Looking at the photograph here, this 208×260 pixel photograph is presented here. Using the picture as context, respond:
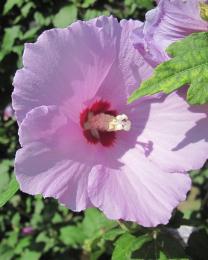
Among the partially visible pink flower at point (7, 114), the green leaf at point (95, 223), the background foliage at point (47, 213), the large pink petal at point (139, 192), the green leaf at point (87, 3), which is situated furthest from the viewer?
the partially visible pink flower at point (7, 114)

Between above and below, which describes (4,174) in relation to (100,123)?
below

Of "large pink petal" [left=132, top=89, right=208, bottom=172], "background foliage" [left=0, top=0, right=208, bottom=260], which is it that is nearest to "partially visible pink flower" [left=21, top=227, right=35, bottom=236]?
"background foliage" [left=0, top=0, right=208, bottom=260]

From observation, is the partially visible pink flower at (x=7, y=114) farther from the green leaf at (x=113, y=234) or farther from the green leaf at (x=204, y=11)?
the green leaf at (x=204, y=11)

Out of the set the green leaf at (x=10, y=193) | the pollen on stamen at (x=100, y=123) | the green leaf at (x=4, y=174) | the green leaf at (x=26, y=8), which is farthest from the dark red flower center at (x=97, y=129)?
the green leaf at (x=26, y=8)

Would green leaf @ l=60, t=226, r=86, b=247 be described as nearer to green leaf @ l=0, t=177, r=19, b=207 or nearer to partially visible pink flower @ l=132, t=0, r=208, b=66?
green leaf @ l=0, t=177, r=19, b=207

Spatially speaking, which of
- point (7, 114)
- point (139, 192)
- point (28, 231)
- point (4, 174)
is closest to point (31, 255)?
point (28, 231)

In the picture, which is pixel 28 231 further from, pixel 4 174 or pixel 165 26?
pixel 165 26
